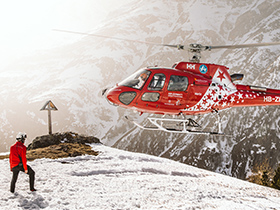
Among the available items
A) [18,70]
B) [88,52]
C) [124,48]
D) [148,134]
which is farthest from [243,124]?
[18,70]

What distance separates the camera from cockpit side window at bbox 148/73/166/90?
1101 cm

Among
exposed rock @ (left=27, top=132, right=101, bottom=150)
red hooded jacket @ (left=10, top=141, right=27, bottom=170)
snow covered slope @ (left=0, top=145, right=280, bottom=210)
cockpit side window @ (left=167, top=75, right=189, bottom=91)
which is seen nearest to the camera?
red hooded jacket @ (left=10, top=141, right=27, bottom=170)

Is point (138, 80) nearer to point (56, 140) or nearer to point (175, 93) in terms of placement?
point (175, 93)

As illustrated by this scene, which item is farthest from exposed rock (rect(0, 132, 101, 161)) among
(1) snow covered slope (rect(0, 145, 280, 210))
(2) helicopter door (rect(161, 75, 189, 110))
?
(2) helicopter door (rect(161, 75, 189, 110))

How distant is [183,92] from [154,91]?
1590 millimetres

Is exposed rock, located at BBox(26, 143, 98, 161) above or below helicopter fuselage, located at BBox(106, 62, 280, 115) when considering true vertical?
below

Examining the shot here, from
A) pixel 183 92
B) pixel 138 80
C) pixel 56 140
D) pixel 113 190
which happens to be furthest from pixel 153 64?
pixel 113 190

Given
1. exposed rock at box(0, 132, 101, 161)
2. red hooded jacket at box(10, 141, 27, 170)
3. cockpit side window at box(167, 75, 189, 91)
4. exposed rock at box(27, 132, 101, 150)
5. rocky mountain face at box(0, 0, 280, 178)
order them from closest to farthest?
red hooded jacket at box(10, 141, 27, 170) → cockpit side window at box(167, 75, 189, 91) → exposed rock at box(0, 132, 101, 161) → exposed rock at box(27, 132, 101, 150) → rocky mountain face at box(0, 0, 280, 178)

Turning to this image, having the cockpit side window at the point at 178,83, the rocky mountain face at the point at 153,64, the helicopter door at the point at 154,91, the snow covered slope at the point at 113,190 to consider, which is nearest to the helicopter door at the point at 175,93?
the cockpit side window at the point at 178,83

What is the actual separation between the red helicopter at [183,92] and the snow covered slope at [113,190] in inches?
121

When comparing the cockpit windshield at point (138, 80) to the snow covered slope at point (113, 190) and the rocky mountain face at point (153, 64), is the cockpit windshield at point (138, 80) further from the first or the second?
the rocky mountain face at point (153, 64)

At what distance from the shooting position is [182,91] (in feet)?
38.1

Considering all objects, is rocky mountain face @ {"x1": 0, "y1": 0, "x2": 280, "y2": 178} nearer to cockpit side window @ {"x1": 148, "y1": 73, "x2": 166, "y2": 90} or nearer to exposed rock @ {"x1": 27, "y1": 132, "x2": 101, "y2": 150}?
exposed rock @ {"x1": 27, "y1": 132, "x2": 101, "y2": 150}

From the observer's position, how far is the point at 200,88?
39.5 ft
